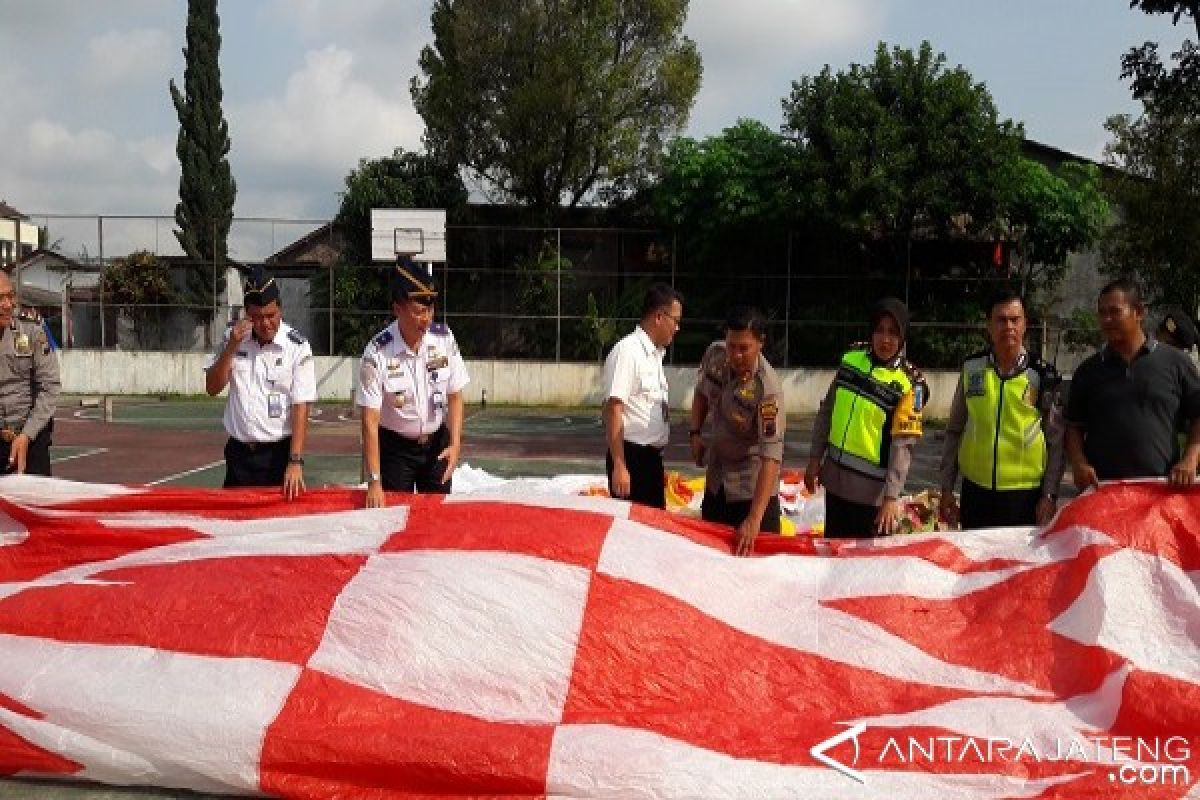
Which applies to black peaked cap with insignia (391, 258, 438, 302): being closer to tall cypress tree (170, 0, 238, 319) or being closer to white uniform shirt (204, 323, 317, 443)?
white uniform shirt (204, 323, 317, 443)

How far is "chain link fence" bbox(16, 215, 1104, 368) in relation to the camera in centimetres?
1858

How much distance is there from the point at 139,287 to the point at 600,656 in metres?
21.3

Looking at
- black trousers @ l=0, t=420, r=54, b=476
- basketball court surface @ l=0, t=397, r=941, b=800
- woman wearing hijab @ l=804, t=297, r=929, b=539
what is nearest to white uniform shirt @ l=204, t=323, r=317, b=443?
black trousers @ l=0, t=420, r=54, b=476

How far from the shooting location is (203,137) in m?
24.1

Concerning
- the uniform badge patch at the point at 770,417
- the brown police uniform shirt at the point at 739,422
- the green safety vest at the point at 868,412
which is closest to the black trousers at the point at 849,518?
the green safety vest at the point at 868,412

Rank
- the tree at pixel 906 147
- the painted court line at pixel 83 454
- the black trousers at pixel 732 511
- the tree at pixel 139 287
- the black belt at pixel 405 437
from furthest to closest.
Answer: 1. the tree at pixel 139 287
2. the tree at pixel 906 147
3. the painted court line at pixel 83 454
4. the black belt at pixel 405 437
5. the black trousers at pixel 732 511

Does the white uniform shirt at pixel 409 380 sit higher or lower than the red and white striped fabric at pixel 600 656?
higher

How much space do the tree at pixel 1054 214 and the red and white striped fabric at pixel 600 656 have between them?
51.7 ft

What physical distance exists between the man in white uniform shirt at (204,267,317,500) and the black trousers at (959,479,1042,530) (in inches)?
114

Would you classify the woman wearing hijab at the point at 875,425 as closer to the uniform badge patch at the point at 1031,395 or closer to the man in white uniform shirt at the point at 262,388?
the uniform badge patch at the point at 1031,395

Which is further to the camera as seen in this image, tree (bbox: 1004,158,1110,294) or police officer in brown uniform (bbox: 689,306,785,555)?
tree (bbox: 1004,158,1110,294)

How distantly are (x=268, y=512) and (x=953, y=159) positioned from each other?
15616mm

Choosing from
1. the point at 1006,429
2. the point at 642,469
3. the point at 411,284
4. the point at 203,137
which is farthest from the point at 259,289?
the point at 203,137

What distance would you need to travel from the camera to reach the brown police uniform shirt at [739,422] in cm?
365
